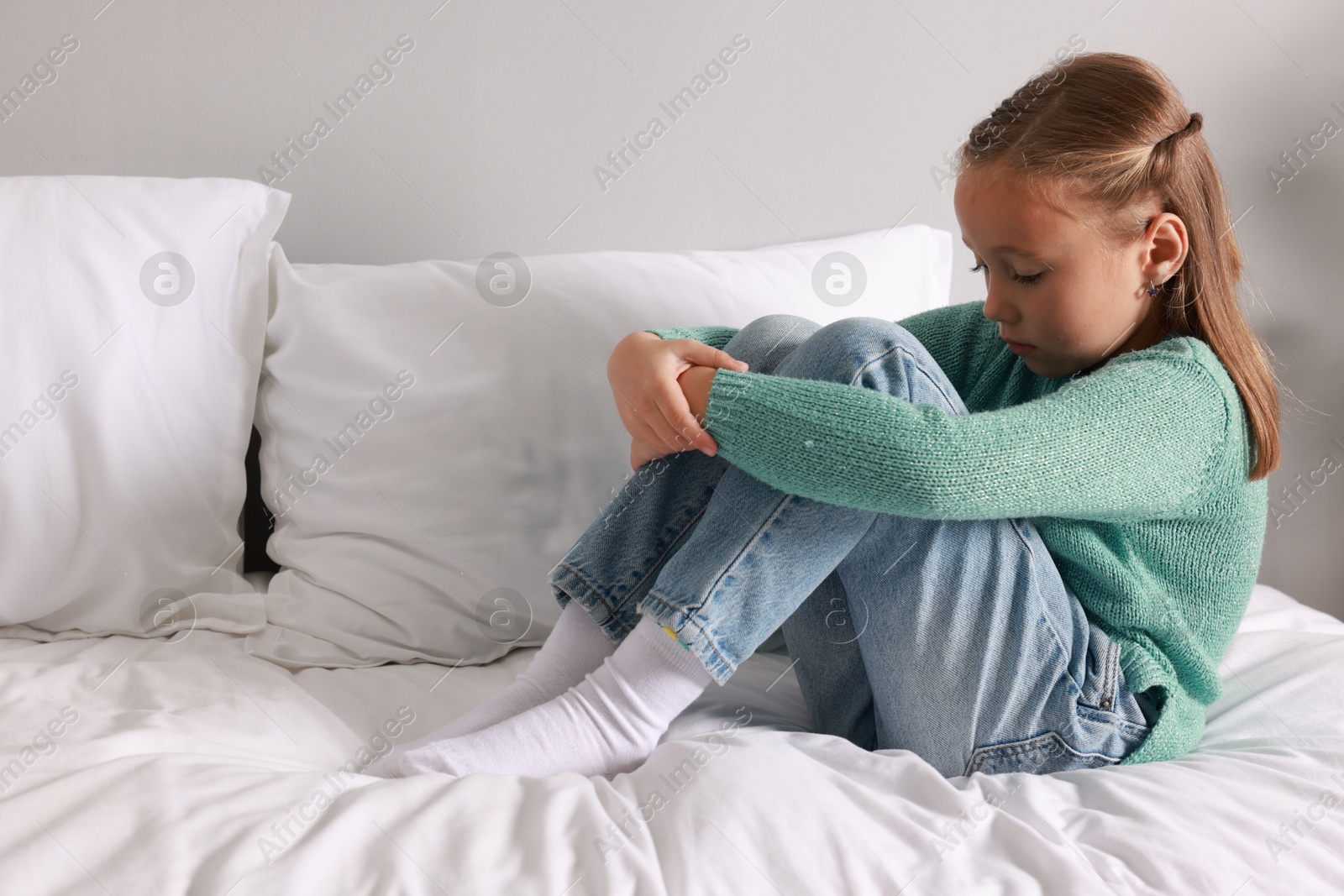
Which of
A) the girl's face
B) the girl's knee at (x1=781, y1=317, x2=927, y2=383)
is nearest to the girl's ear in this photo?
the girl's face

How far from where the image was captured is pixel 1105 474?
0.68 meters

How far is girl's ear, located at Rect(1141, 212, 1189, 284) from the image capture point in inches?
30.8

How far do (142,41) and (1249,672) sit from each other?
1.32 metres

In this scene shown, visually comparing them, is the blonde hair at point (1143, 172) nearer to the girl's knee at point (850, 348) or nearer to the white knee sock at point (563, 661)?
the girl's knee at point (850, 348)

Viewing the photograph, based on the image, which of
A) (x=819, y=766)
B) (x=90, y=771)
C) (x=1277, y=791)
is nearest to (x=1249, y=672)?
(x=1277, y=791)

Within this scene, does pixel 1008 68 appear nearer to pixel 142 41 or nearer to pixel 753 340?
pixel 753 340

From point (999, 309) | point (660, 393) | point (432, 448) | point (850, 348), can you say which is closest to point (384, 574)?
point (432, 448)

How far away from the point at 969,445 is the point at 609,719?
0.33 meters

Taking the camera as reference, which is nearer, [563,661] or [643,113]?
[563,661]

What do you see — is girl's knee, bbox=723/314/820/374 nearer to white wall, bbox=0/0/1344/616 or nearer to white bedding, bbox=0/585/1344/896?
white bedding, bbox=0/585/1344/896

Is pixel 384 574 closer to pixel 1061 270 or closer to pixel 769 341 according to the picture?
pixel 769 341

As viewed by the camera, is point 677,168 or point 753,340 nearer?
point 753,340

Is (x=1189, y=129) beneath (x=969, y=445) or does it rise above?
above

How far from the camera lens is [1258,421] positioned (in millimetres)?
762
